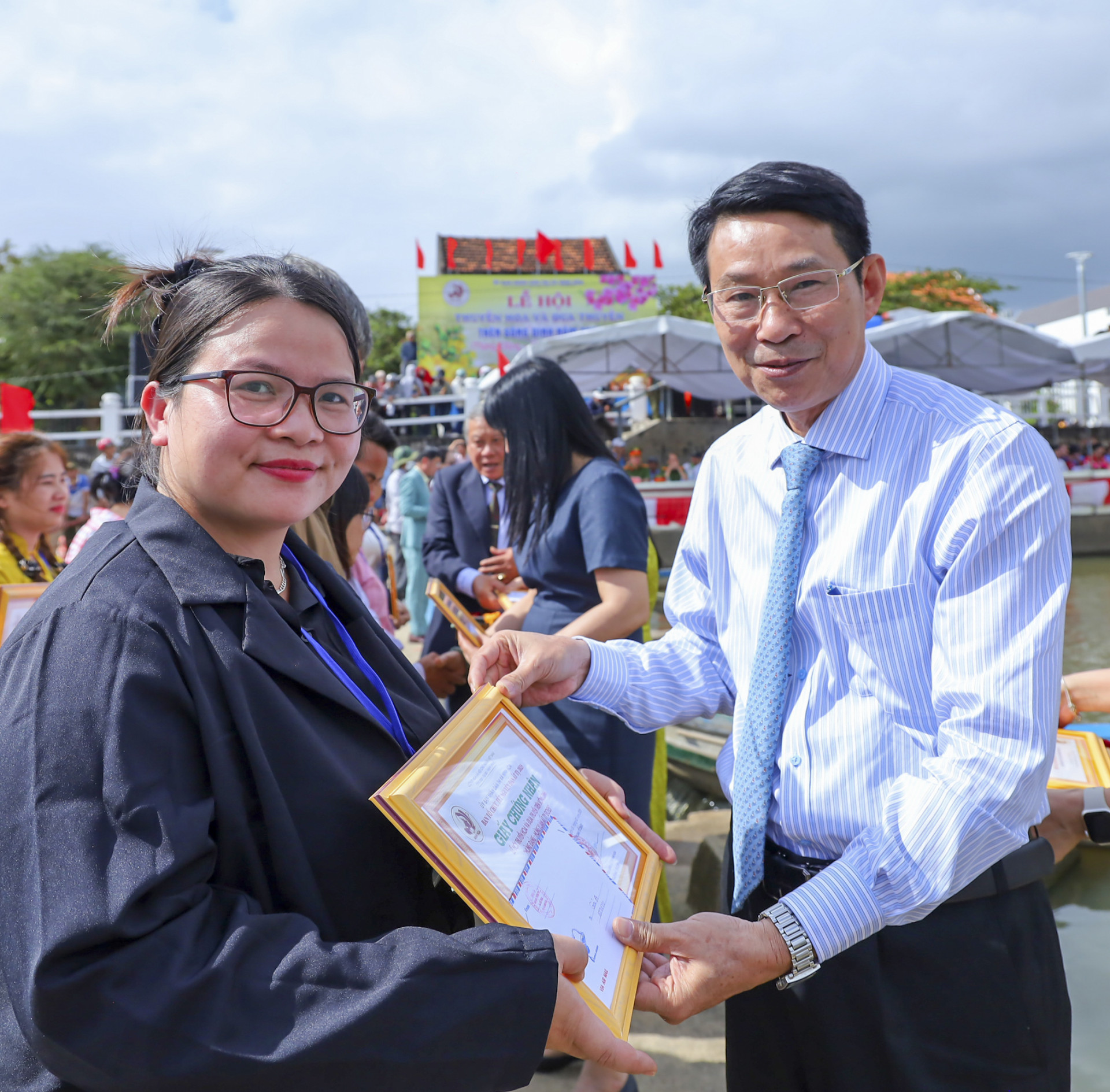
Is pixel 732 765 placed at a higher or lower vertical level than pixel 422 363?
lower

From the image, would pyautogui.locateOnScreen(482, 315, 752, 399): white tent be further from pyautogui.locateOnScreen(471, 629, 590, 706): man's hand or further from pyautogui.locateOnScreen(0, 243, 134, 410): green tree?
pyautogui.locateOnScreen(0, 243, 134, 410): green tree

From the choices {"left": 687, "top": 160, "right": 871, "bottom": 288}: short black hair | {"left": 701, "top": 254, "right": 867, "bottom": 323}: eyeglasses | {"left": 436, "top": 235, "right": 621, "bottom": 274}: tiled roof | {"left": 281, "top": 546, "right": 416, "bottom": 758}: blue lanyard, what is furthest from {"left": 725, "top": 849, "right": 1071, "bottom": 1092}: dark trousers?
{"left": 436, "top": 235, "right": 621, "bottom": 274}: tiled roof

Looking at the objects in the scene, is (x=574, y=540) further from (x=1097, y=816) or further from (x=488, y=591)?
(x=1097, y=816)

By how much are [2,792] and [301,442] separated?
0.58 m

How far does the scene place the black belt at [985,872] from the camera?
1494 millimetres

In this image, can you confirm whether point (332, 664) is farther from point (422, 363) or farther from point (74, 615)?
point (422, 363)

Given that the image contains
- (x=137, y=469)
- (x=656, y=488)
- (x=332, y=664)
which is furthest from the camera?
(x=656, y=488)

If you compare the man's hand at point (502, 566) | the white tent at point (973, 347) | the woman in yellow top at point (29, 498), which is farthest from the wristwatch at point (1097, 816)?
the white tent at point (973, 347)

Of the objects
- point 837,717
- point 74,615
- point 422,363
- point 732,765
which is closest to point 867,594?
point 837,717

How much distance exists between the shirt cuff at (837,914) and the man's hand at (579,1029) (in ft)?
1.25

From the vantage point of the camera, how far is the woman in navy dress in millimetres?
2803

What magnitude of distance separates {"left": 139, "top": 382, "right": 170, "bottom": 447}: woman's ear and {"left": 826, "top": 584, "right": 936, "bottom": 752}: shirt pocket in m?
1.16

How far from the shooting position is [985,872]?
150cm

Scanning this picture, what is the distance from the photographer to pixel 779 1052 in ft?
5.30
